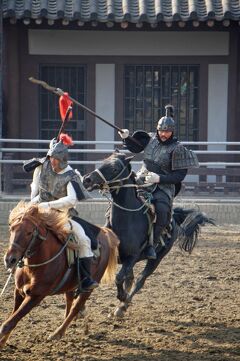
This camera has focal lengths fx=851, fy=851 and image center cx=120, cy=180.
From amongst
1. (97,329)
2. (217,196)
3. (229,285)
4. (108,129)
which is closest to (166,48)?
(108,129)

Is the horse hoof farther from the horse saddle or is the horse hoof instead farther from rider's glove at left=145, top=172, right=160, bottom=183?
rider's glove at left=145, top=172, right=160, bottom=183

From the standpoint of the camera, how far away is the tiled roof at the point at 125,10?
47.1 ft

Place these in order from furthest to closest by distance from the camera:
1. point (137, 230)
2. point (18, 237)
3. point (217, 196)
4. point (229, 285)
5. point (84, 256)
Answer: point (217, 196), point (229, 285), point (137, 230), point (84, 256), point (18, 237)

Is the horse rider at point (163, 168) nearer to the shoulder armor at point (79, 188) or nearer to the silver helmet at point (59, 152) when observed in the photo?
the shoulder armor at point (79, 188)

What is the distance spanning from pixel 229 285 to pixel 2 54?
265 inches

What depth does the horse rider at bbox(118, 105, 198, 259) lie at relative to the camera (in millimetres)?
9219

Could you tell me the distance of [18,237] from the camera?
6.88 m

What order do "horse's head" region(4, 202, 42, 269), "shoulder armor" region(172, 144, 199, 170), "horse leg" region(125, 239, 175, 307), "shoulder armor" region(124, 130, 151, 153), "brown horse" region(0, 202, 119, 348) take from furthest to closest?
1. "shoulder armor" region(124, 130, 151, 153)
2. "shoulder armor" region(172, 144, 199, 170)
3. "horse leg" region(125, 239, 175, 307)
4. "brown horse" region(0, 202, 119, 348)
5. "horse's head" region(4, 202, 42, 269)

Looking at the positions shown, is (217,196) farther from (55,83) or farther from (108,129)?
(55,83)

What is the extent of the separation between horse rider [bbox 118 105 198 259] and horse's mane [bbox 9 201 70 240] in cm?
184

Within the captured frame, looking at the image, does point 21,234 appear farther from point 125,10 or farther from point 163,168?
point 125,10

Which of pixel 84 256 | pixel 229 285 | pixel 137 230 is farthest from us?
pixel 229 285

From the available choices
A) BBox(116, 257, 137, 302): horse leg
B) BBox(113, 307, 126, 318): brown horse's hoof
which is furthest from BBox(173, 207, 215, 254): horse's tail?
BBox(113, 307, 126, 318): brown horse's hoof

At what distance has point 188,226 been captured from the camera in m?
10.0
